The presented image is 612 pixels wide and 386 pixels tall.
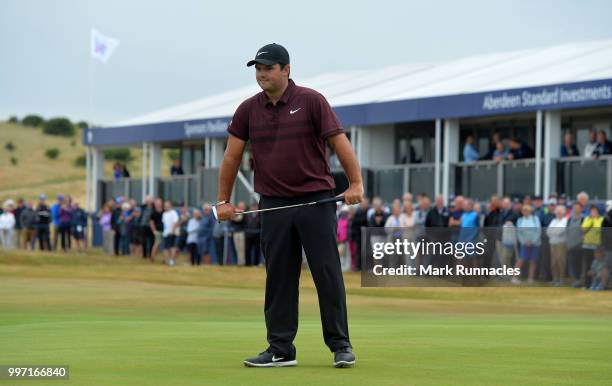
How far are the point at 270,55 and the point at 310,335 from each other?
13.2 feet

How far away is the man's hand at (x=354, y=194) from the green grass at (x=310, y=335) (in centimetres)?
114

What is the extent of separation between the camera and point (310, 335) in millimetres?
12484

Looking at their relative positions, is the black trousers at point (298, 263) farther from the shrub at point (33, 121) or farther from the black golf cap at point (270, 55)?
the shrub at point (33, 121)

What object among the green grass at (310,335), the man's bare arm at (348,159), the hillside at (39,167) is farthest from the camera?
the hillside at (39,167)

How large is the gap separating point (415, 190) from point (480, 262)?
17103mm

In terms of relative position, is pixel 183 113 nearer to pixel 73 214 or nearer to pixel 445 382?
pixel 73 214

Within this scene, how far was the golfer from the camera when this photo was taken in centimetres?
921

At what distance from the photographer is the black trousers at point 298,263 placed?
9.33 meters

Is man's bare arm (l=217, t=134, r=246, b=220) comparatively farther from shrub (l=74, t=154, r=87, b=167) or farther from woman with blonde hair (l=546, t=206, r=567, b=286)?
shrub (l=74, t=154, r=87, b=167)

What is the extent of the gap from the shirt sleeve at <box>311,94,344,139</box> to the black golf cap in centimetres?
39

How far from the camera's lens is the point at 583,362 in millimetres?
9344

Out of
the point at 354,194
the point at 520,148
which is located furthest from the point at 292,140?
the point at 520,148

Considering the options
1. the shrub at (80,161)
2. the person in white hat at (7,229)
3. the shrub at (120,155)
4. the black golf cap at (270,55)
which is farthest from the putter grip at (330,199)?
the shrub at (80,161)

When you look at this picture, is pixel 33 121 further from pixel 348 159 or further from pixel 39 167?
pixel 348 159
